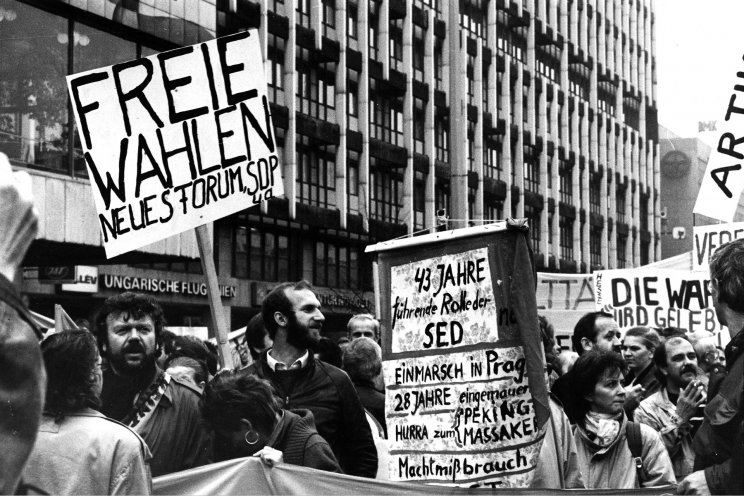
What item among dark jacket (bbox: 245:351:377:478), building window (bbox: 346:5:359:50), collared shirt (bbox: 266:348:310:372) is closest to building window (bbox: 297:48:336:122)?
building window (bbox: 346:5:359:50)

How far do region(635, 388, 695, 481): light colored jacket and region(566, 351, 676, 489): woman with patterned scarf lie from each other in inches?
31.6

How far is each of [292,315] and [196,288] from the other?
91.0ft

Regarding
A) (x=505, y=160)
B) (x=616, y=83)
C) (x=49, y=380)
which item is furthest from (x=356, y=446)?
(x=616, y=83)

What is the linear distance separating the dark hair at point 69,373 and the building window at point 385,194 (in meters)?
37.4

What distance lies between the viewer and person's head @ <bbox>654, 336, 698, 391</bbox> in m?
6.64

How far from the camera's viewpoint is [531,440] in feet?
15.3

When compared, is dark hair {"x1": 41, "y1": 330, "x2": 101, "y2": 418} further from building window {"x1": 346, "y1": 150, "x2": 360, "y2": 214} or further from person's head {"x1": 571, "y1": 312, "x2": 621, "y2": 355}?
building window {"x1": 346, "y1": 150, "x2": 360, "y2": 214}

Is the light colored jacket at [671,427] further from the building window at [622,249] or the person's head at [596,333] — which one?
the building window at [622,249]

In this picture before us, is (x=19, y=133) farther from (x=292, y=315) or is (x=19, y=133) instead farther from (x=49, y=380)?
(x=49, y=380)

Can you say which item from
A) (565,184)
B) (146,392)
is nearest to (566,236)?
(565,184)

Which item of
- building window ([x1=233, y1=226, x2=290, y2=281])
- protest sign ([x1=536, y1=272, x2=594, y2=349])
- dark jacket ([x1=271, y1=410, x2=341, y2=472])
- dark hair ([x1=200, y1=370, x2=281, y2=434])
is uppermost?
building window ([x1=233, y1=226, x2=290, y2=281])

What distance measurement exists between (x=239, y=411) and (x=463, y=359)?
3.33 ft

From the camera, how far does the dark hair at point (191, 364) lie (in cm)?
661

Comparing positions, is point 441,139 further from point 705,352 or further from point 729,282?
point 729,282
